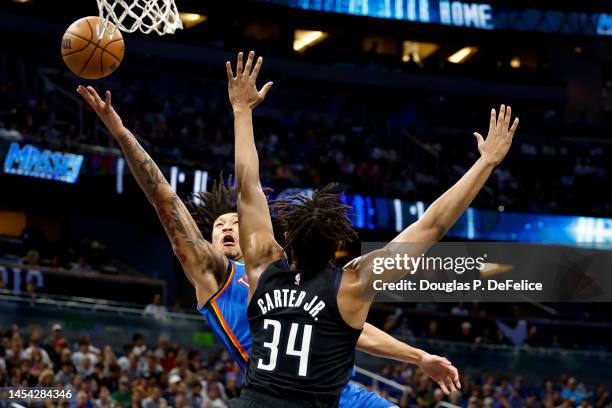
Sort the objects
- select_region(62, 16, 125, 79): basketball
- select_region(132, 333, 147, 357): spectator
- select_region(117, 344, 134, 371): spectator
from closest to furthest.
A: 1. select_region(62, 16, 125, 79): basketball
2. select_region(117, 344, 134, 371): spectator
3. select_region(132, 333, 147, 357): spectator

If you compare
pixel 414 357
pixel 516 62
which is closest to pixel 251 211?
pixel 414 357

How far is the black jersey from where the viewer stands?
435 cm

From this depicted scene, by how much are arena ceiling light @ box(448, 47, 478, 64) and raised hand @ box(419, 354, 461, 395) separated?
3398cm

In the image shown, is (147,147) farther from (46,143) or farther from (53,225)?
(53,225)

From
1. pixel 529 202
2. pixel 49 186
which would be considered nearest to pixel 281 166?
pixel 49 186

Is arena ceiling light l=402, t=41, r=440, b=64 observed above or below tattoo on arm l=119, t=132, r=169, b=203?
above

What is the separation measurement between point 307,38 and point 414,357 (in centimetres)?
3092

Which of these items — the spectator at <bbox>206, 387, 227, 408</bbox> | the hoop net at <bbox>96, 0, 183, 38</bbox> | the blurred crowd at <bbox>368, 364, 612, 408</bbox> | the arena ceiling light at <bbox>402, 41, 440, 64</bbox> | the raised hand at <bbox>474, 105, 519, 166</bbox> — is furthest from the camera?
the arena ceiling light at <bbox>402, 41, 440, 64</bbox>

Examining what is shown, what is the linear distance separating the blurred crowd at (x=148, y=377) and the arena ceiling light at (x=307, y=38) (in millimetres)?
19463

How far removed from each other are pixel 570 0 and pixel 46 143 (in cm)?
1989

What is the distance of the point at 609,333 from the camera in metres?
25.9

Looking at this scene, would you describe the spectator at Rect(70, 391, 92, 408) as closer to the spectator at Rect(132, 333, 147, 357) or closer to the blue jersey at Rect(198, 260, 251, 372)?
the spectator at Rect(132, 333, 147, 357)

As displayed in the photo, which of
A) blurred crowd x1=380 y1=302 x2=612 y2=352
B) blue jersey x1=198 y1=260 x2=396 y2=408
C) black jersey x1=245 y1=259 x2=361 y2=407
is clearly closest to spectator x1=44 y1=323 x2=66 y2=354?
blue jersey x1=198 y1=260 x2=396 y2=408

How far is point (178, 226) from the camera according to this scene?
17.7ft
